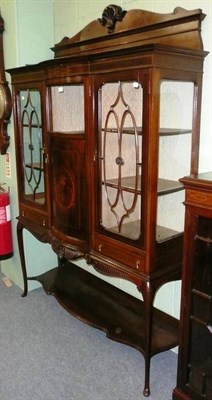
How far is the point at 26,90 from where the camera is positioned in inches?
97.0

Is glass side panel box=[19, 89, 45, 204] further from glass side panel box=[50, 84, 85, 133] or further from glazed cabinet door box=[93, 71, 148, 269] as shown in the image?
glazed cabinet door box=[93, 71, 148, 269]

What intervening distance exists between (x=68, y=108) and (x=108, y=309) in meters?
1.36

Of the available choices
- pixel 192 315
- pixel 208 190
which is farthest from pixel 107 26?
pixel 192 315

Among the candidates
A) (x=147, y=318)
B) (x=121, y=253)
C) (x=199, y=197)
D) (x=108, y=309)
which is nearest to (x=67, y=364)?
(x=108, y=309)

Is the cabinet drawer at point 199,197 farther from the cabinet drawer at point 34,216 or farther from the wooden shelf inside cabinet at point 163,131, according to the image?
the cabinet drawer at point 34,216

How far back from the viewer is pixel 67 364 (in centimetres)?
219

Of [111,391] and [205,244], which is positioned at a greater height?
[205,244]

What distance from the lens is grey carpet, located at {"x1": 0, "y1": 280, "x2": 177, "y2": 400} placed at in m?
1.97

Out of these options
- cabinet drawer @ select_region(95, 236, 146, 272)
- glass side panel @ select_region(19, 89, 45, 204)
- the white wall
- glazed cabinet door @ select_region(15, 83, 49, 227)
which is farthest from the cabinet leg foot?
glass side panel @ select_region(19, 89, 45, 204)

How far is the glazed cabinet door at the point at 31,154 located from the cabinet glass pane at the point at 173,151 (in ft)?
2.83

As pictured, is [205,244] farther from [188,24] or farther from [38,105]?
[38,105]

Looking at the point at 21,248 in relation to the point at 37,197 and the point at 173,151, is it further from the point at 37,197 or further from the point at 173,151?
the point at 173,151

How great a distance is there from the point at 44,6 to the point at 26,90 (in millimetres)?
767

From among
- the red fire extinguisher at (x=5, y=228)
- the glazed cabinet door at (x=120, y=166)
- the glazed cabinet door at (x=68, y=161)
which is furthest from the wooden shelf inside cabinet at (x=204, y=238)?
the red fire extinguisher at (x=5, y=228)
